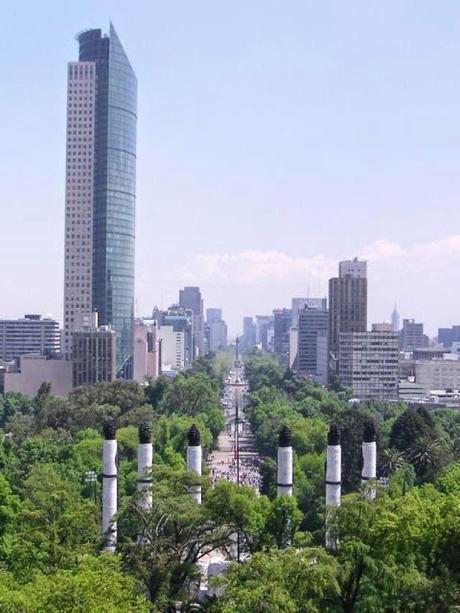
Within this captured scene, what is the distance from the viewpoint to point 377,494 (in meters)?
35.5

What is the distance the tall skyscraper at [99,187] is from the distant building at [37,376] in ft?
45.6

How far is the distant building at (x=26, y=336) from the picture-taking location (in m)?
160

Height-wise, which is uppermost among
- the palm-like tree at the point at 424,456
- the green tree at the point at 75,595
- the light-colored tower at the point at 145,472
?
the light-colored tower at the point at 145,472

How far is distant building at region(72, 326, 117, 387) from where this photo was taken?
11350 cm

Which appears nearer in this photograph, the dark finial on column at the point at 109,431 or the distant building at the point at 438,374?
the dark finial on column at the point at 109,431

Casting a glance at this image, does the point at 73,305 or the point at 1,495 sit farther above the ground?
the point at 73,305

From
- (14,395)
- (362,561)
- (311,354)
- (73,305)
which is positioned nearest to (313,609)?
(362,561)

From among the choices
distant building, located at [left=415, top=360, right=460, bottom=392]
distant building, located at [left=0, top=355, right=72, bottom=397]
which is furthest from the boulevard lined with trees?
distant building, located at [left=415, top=360, right=460, bottom=392]

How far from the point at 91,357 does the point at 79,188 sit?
33050mm

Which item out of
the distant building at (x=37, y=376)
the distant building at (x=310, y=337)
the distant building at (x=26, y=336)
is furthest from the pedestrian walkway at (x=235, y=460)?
the distant building at (x=310, y=337)

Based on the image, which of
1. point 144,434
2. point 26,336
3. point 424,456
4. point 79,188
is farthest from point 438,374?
point 144,434

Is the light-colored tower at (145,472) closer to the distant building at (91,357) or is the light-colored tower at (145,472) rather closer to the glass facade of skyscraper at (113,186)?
the distant building at (91,357)

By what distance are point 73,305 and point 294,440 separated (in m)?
73.1

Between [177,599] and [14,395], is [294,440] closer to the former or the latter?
[177,599]
